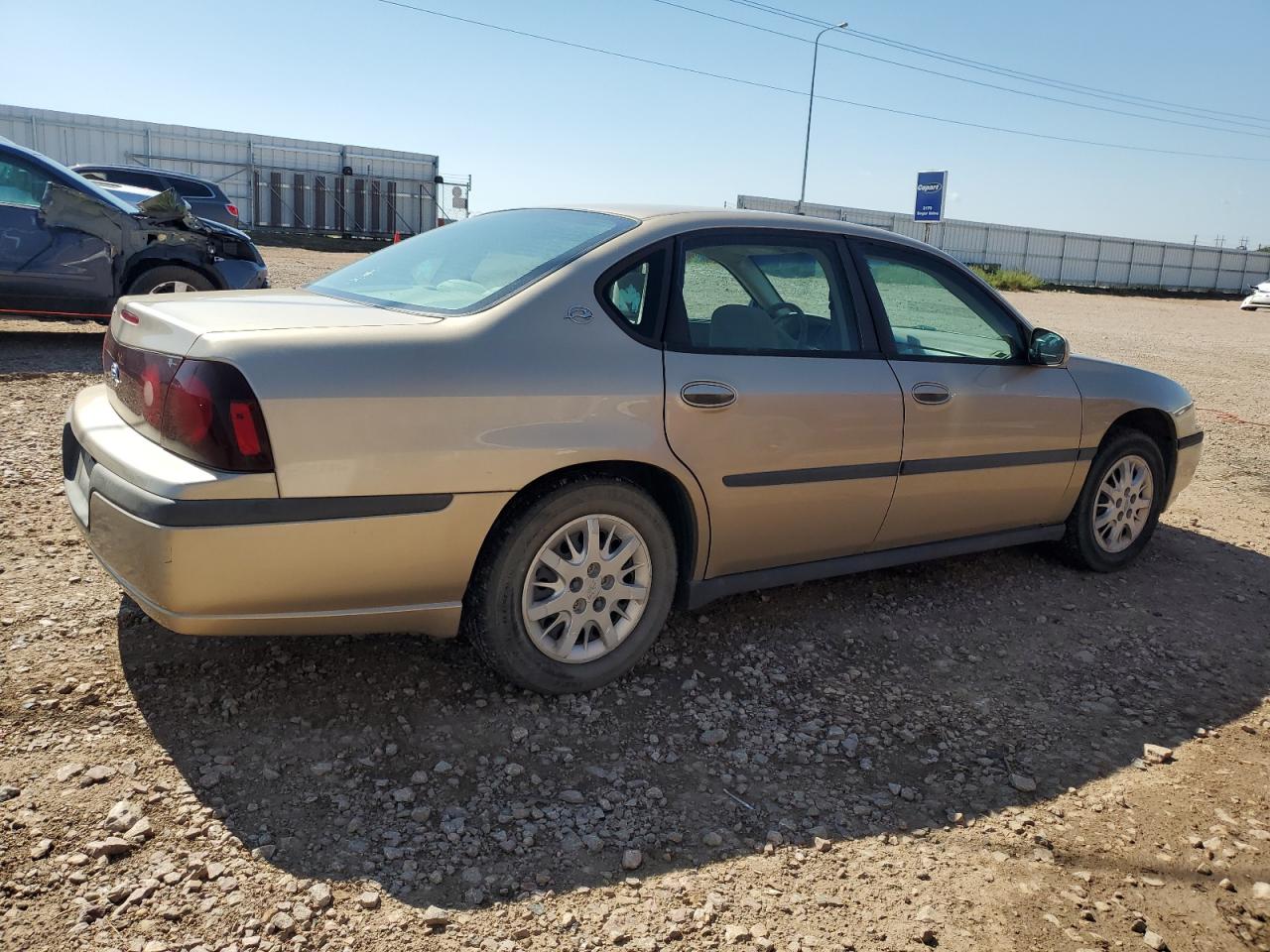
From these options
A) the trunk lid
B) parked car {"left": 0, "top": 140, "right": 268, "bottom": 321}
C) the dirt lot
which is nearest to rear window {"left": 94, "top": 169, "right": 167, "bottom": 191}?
parked car {"left": 0, "top": 140, "right": 268, "bottom": 321}

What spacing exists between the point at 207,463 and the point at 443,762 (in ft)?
3.55

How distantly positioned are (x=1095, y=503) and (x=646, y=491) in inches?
105

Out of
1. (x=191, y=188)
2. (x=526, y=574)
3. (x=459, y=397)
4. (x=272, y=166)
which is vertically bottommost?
(x=526, y=574)

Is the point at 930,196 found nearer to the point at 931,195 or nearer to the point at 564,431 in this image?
the point at 931,195

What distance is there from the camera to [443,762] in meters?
2.96

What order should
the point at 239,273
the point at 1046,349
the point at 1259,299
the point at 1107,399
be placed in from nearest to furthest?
the point at 1046,349 → the point at 1107,399 → the point at 239,273 → the point at 1259,299

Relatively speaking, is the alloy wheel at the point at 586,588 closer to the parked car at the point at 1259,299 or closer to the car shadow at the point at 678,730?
the car shadow at the point at 678,730

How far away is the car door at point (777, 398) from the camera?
3459mm

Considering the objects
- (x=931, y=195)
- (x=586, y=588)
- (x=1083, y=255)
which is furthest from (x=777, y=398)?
(x=1083, y=255)

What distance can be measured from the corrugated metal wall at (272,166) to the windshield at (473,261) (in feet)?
97.3

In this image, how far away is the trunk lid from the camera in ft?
9.34

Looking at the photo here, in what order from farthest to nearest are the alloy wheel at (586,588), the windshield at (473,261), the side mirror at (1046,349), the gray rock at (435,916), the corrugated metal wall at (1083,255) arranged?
1. the corrugated metal wall at (1083,255)
2. the side mirror at (1046,349)
3. the windshield at (473,261)
4. the alloy wheel at (586,588)
5. the gray rock at (435,916)

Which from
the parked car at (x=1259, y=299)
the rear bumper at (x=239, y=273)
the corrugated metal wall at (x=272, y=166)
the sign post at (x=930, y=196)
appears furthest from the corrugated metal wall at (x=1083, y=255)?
the rear bumper at (x=239, y=273)

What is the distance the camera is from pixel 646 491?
11.3 ft
